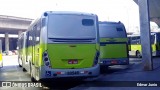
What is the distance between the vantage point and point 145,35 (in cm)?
1495

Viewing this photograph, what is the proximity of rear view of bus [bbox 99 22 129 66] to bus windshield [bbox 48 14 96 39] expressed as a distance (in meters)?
4.47

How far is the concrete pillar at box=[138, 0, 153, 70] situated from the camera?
1480 cm

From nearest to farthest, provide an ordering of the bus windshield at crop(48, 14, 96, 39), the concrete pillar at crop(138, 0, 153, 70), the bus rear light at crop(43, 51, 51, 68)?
1. the bus rear light at crop(43, 51, 51, 68)
2. the bus windshield at crop(48, 14, 96, 39)
3. the concrete pillar at crop(138, 0, 153, 70)

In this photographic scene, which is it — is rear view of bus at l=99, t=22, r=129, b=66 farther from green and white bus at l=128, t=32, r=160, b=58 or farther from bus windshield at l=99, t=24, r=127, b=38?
green and white bus at l=128, t=32, r=160, b=58

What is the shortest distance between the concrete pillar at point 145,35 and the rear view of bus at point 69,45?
4.63m

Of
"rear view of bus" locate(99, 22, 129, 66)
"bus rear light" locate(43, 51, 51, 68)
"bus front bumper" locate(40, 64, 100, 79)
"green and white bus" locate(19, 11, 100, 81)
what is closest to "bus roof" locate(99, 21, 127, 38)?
"rear view of bus" locate(99, 22, 129, 66)

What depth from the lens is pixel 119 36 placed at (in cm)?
1573

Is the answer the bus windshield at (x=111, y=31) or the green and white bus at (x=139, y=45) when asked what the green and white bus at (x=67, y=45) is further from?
the green and white bus at (x=139, y=45)

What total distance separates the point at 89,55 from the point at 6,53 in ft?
219

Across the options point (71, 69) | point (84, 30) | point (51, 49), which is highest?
point (84, 30)

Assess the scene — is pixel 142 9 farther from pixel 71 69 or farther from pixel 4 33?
pixel 4 33

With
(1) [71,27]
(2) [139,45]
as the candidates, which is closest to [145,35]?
(1) [71,27]

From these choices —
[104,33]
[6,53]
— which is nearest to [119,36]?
[104,33]

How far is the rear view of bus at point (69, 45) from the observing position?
33.8 ft
